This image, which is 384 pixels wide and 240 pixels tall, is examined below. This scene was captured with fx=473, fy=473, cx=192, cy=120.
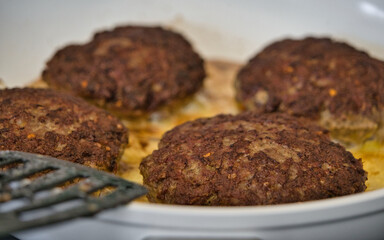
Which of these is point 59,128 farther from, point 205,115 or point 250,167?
point 205,115

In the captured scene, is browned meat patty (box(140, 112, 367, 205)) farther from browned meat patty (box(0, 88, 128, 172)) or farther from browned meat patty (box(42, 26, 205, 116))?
browned meat patty (box(42, 26, 205, 116))

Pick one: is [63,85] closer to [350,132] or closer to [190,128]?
[190,128]

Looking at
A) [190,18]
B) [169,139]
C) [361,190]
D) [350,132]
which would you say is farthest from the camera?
[190,18]

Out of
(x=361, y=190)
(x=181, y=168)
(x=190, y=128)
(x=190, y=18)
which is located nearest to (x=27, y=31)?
(x=190, y=18)

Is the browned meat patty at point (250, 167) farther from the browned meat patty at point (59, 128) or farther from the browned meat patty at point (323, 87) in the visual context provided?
the browned meat patty at point (323, 87)

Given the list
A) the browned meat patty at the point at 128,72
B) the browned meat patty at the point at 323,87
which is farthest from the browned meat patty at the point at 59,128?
the browned meat patty at the point at 323,87

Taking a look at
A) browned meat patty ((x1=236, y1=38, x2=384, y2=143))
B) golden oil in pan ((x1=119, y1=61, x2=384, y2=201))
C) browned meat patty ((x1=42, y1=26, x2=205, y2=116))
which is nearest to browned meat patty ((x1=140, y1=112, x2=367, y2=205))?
golden oil in pan ((x1=119, y1=61, x2=384, y2=201))
